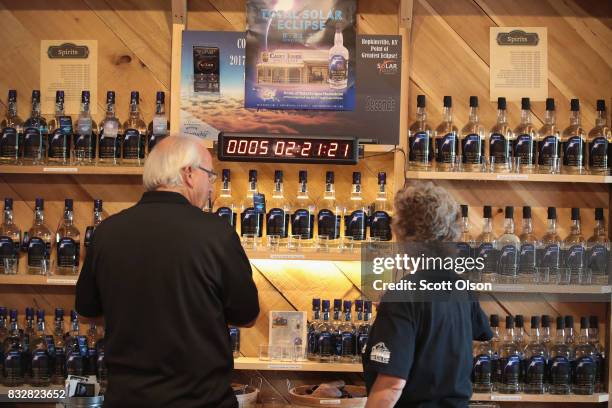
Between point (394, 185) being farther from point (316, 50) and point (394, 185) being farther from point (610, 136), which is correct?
point (610, 136)

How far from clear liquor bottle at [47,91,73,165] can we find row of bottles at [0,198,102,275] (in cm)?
20

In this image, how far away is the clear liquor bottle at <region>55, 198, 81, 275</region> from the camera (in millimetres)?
3877

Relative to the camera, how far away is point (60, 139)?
3.90m

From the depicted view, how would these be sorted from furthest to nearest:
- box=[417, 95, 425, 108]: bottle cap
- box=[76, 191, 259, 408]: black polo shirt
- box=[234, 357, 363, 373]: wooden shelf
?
box=[417, 95, 425, 108]: bottle cap, box=[234, 357, 363, 373]: wooden shelf, box=[76, 191, 259, 408]: black polo shirt

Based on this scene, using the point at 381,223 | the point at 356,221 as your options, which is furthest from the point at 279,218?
the point at 381,223

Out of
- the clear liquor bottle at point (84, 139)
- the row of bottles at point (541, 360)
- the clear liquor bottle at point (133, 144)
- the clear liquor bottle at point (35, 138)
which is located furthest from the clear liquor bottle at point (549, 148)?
the clear liquor bottle at point (35, 138)

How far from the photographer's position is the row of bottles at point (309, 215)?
3.81 metres

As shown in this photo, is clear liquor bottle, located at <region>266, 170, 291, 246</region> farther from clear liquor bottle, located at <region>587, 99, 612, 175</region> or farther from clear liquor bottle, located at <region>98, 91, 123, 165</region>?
clear liquor bottle, located at <region>587, 99, 612, 175</region>

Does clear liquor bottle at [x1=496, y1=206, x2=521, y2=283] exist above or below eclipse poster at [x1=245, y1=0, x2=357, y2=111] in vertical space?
below

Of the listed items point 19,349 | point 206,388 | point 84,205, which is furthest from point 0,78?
point 206,388

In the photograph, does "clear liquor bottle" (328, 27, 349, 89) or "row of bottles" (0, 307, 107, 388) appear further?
"clear liquor bottle" (328, 27, 349, 89)

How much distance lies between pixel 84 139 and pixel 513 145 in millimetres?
2015

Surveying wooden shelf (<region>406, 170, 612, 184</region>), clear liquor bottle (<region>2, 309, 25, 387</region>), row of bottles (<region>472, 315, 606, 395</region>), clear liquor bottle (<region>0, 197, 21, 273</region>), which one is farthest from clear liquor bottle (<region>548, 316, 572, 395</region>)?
clear liquor bottle (<region>0, 197, 21, 273</region>)

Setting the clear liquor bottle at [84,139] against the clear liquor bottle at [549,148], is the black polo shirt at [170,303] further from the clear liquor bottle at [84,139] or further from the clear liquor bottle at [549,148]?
the clear liquor bottle at [549,148]
